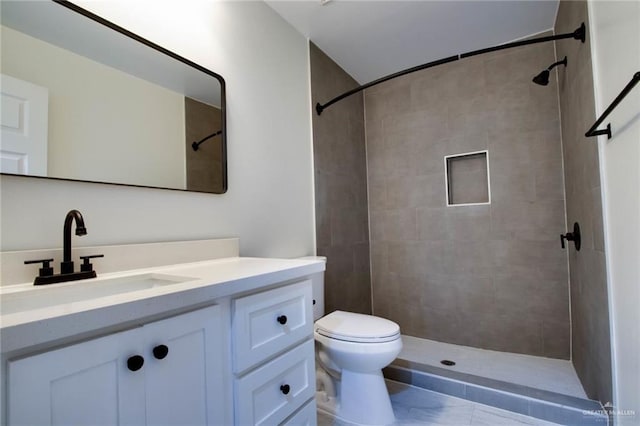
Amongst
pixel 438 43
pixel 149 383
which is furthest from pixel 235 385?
pixel 438 43

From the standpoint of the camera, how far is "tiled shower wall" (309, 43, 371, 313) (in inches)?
91.4

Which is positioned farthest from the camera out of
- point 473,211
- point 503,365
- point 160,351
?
point 473,211

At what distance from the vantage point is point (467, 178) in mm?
2547

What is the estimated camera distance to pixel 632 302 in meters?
1.07

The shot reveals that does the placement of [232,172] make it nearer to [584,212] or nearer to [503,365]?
[584,212]

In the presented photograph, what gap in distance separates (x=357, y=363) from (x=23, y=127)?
5.42 ft

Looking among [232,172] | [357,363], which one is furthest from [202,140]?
[357,363]

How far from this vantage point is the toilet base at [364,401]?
5.34 feet

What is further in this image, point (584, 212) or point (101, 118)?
point (584, 212)

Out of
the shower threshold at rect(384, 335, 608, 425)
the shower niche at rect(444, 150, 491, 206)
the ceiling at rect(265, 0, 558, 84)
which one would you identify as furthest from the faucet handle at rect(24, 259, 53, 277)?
the shower niche at rect(444, 150, 491, 206)

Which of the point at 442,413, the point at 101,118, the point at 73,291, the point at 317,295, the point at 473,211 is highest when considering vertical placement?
the point at 101,118

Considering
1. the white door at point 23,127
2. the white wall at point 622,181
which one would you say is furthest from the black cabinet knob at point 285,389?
the white wall at point 622,181

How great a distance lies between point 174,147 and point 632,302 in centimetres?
188

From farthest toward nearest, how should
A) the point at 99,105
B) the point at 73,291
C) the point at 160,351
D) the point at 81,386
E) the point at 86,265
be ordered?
the point at 99,105 < the point at 86,265 < the point at 73,291 < the point at 160,351 < the point at 81,386
